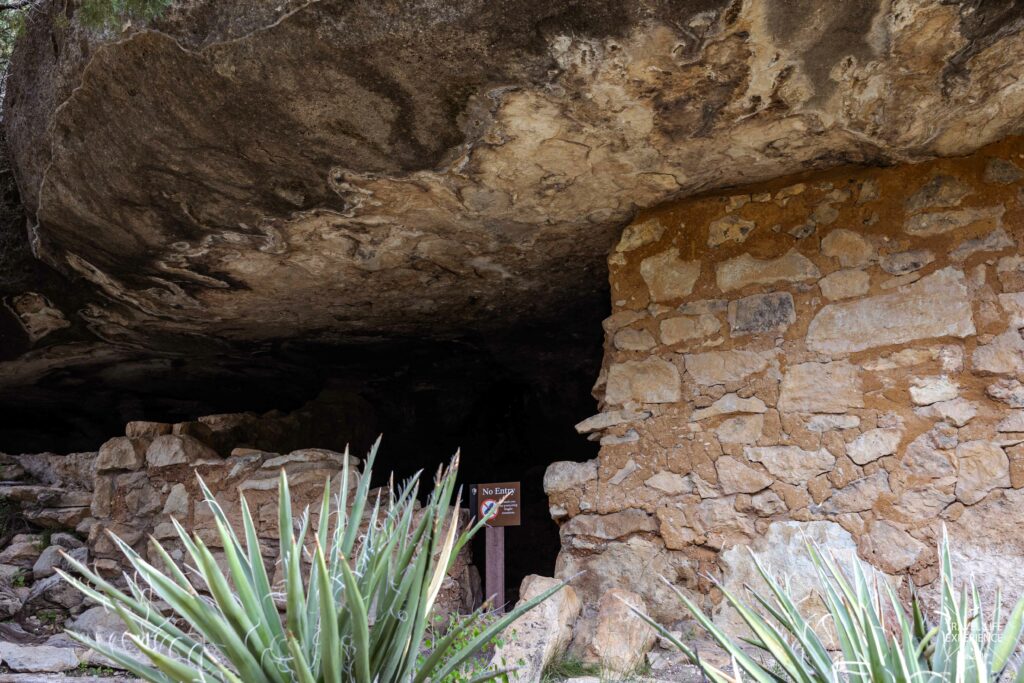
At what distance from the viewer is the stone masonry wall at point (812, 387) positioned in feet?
8.07

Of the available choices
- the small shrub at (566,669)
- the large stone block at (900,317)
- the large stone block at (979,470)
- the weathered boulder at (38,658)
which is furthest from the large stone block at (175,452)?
the large stone block at (979,470)

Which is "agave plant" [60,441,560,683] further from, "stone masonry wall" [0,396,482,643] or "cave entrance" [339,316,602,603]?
"cave entrance" [339,316,602,603]

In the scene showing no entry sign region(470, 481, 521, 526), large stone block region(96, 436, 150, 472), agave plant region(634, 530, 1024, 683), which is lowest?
agave plant region(634, 530, 1024, 683)

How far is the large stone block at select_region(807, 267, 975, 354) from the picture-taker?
2557 millimetres

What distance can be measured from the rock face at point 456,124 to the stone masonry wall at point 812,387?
0.05 meters

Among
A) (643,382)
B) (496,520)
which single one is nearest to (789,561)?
(643,382)

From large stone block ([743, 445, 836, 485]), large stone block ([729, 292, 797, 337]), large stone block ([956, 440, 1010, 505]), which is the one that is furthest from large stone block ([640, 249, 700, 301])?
large stone block ([956, 440, 1010, 505])

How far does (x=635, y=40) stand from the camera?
2.23m

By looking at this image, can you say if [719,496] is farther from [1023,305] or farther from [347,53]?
[347,53]

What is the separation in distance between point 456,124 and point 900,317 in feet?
5.11

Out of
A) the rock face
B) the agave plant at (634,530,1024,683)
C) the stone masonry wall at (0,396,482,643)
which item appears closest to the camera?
the agave plant at (634,530,1024,683)

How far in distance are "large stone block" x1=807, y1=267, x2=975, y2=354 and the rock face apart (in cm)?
17

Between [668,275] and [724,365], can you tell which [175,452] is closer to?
[668,275]

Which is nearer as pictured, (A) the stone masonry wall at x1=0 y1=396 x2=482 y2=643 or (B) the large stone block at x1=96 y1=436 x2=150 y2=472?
(A) the stone masonry wall at x1=0 y1=396 x2=482 y2=643
